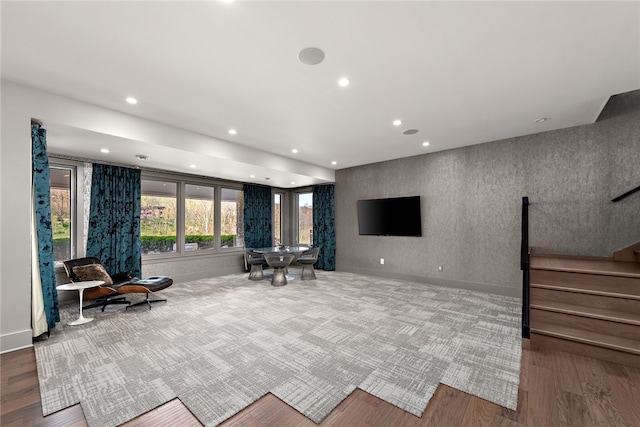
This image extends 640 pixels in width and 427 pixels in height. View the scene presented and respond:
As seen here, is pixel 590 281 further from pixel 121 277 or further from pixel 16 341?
pixel 121 277

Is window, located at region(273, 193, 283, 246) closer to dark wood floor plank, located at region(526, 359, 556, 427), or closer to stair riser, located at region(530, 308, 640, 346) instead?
stair riser, located at region(530, 308, 640, 346)

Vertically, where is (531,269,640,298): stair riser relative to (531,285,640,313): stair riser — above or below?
above

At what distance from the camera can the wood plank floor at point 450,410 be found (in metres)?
1.63

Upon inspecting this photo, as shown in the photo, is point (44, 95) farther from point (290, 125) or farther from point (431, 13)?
point (431, 13)

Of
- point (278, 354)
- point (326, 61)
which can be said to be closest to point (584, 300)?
point (278, 354)

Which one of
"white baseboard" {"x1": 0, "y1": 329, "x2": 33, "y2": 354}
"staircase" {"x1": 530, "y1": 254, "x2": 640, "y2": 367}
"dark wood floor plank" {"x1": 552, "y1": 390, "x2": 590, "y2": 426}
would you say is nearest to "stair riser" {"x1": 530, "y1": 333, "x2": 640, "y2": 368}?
"staircase" {"x1": 530, "y1": 254, "x2": 640, "y2": 367}

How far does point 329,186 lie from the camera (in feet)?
22.9

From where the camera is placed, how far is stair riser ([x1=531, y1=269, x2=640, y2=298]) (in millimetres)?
2555

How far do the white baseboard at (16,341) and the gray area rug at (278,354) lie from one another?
112mm

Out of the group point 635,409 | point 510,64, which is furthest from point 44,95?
point 635,409

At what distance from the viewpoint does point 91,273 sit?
386 centimetres

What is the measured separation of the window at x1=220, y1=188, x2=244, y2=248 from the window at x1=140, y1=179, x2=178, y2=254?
1.17 meters

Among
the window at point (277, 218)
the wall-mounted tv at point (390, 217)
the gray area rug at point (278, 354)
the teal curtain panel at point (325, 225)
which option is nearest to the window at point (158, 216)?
the gray area rug at point (278, 354)

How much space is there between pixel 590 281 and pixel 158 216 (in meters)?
6.97
